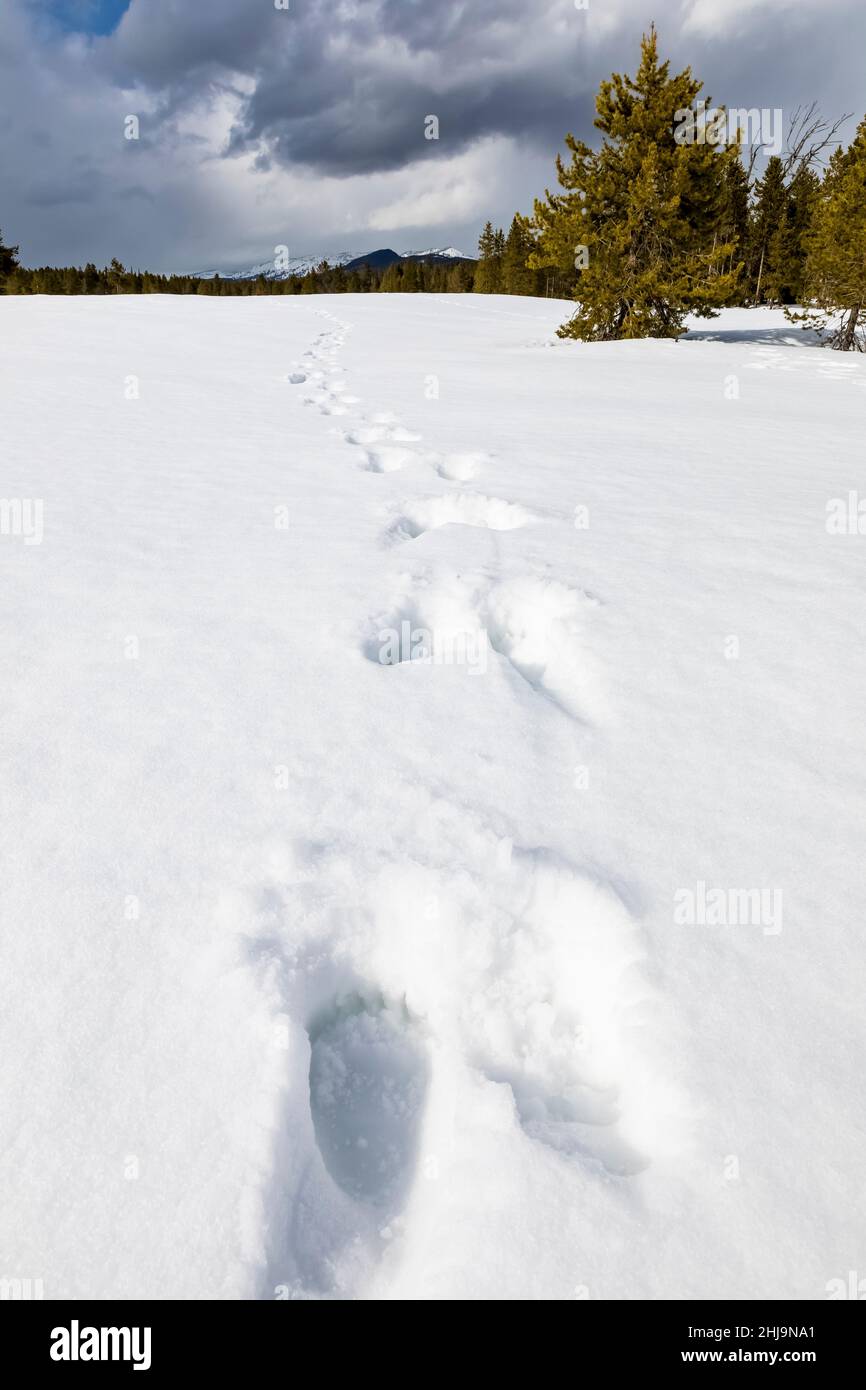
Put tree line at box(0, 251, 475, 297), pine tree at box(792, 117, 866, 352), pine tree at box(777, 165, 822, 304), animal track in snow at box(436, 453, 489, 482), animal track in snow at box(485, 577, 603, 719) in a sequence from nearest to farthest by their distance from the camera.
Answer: animal track in snow at box(485, 577, 603, 719), animal track in snow at box(436, 453, 489, 482), pine tree at box(792, 117, 866, 352), pine tree at box(777, 165, 822, 304), tree line at box(0, 251, 475, 297)

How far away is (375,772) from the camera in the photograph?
204 cm

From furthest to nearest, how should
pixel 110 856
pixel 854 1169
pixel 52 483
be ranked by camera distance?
pixel 52 483 → pixel 110 856 → pixel 854 1169

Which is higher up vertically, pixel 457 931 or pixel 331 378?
pixel 331 378

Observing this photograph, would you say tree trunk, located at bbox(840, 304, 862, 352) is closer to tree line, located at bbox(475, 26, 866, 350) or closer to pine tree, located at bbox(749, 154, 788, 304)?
tree line, located at bbox(475, 26, 866, 350)

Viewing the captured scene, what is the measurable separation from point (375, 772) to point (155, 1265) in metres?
1.20

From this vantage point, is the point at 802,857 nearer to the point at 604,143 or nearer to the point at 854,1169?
the point at 854,1169

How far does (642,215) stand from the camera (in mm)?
14492

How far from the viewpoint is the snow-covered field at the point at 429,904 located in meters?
1.17

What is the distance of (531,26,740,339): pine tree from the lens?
46.6 ft

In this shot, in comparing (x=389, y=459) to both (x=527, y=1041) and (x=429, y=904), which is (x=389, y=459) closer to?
(x=429, y=904)

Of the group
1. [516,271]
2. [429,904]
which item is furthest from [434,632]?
[516,271]

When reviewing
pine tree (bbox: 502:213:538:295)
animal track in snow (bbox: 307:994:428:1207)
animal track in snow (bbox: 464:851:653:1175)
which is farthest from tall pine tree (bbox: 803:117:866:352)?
pine tree (bbox: 502:213:538:295)

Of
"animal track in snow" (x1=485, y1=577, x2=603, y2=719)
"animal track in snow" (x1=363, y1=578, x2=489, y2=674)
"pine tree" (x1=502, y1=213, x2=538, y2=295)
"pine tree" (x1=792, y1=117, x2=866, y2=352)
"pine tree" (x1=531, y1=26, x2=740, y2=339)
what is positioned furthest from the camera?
"pine tree" (x1=502, y1=213, x2=538, y2=295)

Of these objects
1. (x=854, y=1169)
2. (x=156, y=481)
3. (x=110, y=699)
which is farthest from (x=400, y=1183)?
(x=156, y=481)
